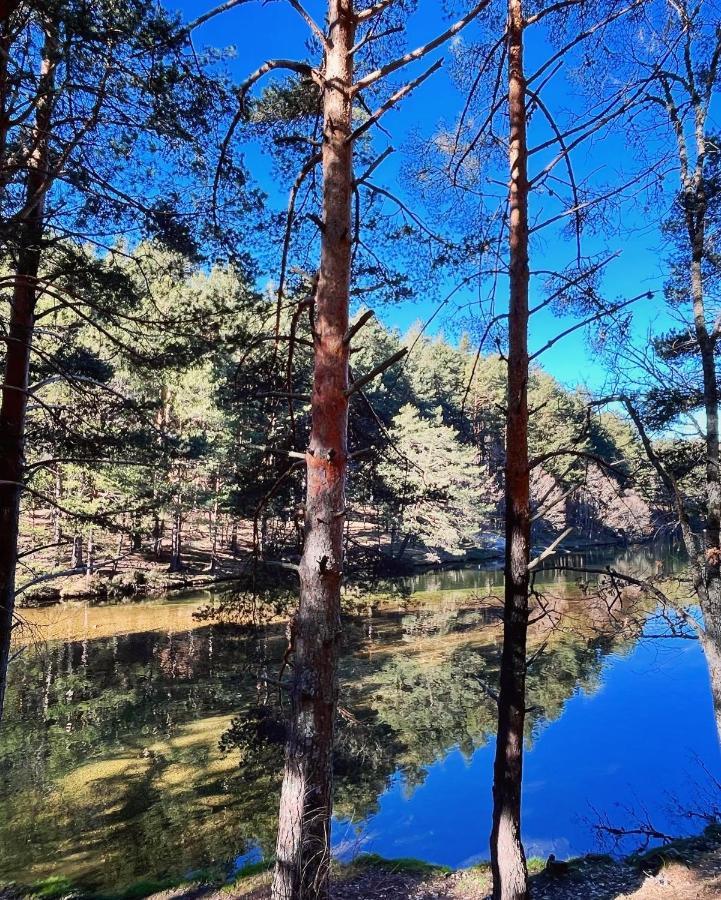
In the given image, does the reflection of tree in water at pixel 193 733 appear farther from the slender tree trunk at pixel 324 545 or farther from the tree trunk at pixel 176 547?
the tree trunk at pixel 176 547

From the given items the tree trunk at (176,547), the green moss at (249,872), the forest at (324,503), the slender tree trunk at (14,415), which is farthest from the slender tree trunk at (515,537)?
the tree trunk at (176,547)

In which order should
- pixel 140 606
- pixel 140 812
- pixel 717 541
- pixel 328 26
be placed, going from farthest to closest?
pixel 140 606
pixel 140 812
pixel 717 541
pixel 328 26

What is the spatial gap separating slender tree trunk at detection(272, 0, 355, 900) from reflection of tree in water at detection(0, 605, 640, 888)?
1.41 metres

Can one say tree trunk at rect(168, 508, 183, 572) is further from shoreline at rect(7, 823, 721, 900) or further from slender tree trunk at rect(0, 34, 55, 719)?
slender tree trunk at rect(0, 34, 55, 719)

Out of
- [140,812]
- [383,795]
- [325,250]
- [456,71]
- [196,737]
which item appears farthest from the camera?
[196,737]

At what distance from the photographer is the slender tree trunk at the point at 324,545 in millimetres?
2873

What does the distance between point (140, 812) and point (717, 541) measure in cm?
892

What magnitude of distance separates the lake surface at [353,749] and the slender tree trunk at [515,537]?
0.58 m

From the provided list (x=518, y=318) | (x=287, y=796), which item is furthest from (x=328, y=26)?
(x=287, y=796)

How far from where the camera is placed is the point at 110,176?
5027mm

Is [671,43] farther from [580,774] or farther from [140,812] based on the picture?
[140,812]

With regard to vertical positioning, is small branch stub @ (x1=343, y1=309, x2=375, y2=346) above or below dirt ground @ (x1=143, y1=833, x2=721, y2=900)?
above

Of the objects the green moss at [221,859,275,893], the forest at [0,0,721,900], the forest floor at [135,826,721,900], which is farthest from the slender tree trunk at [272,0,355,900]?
the green moss at [221,859,275,893]

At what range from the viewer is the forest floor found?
16.7 ft
